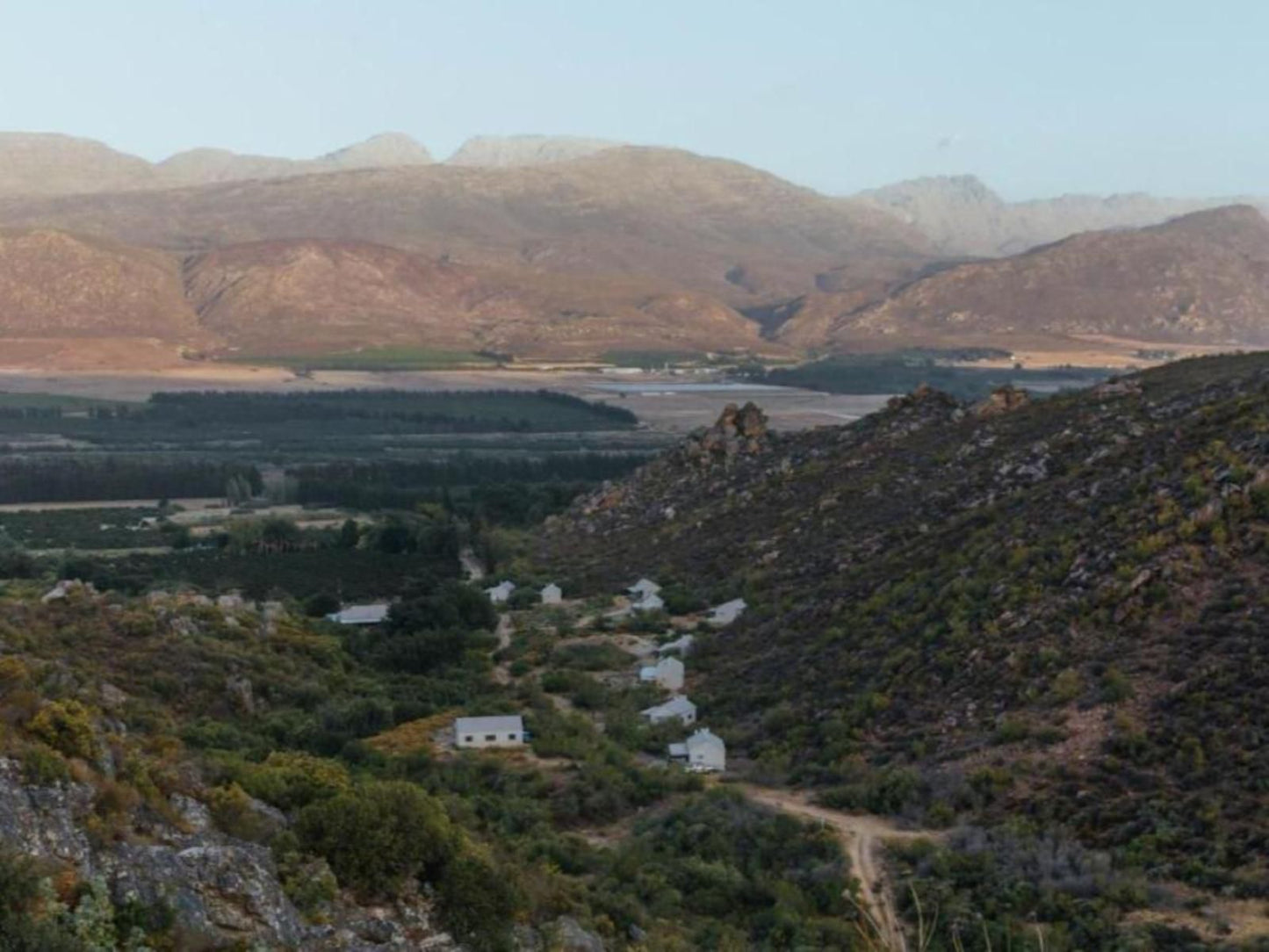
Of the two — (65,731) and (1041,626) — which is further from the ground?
(65,731)

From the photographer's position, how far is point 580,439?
113m

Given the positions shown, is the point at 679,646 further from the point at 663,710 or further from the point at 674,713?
the point at 674,713

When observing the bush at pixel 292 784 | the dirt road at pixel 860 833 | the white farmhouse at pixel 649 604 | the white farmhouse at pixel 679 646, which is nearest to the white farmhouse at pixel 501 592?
the white farmhouse at pixel 649 604

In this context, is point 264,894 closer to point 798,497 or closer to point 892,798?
point 892,798

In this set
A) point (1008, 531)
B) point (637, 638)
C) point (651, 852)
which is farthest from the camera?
point (637, 638)

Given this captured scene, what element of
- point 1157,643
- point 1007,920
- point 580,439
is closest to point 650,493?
point 1157,643

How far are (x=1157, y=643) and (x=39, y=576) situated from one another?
37.0 meters

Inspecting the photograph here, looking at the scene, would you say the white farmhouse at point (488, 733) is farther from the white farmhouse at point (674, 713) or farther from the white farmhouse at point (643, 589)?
the white farmhouse at point (643, 589)

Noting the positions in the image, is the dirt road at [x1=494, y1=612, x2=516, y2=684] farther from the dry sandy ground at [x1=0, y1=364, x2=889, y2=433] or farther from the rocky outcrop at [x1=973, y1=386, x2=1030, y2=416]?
the dry sandy ground at [x1=0, y1=364, x2=889, y2=433]

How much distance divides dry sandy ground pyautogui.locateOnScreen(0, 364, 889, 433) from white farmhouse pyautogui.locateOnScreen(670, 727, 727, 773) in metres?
95.1

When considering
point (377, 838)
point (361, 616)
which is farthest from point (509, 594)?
point (377, 838)

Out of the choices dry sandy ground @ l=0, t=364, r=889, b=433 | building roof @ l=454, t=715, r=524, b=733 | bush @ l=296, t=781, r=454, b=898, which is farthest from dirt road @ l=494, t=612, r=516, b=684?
dry sandy ground @ l=0, t=364, r=889, b=433

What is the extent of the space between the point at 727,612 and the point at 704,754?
12100mm

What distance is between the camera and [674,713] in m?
29.7
